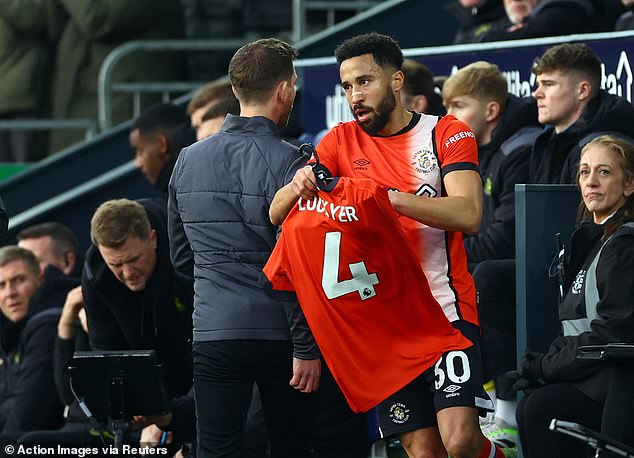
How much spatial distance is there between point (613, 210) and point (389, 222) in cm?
117

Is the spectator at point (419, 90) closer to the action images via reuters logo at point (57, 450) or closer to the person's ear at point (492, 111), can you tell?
the person's ear at point (492, 111)

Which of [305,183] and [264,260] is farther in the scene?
[264,260]

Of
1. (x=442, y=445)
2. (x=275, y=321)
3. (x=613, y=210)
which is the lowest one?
(x=442, y=445)

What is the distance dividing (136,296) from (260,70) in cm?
182

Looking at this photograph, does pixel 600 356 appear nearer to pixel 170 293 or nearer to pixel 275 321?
pixel 275 321

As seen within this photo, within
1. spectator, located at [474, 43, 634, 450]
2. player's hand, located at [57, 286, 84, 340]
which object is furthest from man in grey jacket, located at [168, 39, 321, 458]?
player's hand, located at [57, 286, 84, 340]

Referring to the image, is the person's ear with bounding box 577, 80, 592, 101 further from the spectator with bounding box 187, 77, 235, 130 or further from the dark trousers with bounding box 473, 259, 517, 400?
the spectator with bounding box 187, 77, 235, 130

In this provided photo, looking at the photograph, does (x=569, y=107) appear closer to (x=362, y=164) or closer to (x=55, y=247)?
(x=362, y=164)

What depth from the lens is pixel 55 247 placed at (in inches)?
364

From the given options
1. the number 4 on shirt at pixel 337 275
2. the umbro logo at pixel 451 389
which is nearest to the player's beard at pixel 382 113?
the number 4 on shirt at pixel 337 275

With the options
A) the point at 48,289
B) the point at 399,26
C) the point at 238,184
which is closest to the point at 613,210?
the point at 238,184

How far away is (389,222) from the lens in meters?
5.29

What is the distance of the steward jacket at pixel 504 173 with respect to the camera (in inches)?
274

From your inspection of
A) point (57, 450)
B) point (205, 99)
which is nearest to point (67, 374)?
point (57, 450)
